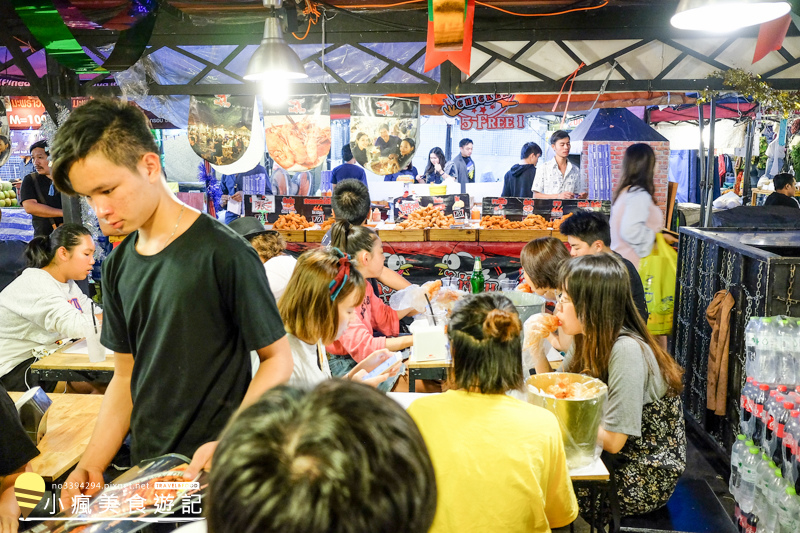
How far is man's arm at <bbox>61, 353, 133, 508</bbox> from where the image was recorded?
5.73 feet

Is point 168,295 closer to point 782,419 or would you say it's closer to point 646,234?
point 782,419

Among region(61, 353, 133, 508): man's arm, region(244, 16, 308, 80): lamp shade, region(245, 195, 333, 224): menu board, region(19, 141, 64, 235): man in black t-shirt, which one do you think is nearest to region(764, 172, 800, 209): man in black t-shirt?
region(245, 195, 333, 224): menu board

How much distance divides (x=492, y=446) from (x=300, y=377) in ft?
3.51

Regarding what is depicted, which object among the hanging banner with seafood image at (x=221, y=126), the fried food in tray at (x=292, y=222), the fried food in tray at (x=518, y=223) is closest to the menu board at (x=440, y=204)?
the fried food in tray at (x=518, y=223)

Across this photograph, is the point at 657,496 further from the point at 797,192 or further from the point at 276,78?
the point at 797,192

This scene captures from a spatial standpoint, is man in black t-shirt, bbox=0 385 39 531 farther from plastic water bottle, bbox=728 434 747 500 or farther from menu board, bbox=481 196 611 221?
menu board, bbox=481 196 611 221

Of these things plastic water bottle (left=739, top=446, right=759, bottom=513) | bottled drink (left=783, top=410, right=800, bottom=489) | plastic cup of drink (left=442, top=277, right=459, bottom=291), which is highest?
plastic cup of drink (left=442, top=277, right=459, bottom=291)

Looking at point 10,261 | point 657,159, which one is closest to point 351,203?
point 10,261

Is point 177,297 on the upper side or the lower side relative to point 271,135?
lower

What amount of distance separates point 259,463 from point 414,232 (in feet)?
20.6

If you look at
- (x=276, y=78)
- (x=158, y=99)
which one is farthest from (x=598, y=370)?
(x=158, y=99)

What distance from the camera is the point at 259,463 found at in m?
0.65

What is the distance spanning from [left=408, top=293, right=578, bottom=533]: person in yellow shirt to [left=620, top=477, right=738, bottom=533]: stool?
814mm

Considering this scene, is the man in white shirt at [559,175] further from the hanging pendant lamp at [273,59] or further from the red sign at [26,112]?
the red sign at [26,112]
